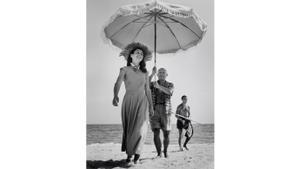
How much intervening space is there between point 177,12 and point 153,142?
4.64ft

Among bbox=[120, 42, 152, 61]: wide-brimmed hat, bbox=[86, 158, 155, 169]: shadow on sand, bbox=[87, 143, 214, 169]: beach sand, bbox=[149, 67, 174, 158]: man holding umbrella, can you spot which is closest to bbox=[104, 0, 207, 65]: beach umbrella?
bbox=[120, 42, 152, 61]: wide-brimmed hat

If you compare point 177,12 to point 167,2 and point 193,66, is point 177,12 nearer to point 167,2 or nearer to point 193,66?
point 167,2

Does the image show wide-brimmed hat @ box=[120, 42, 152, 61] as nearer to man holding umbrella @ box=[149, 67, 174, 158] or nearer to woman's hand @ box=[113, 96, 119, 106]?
man holding umbrella @ box=[149, 67, 174, 158]

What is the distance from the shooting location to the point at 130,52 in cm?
394

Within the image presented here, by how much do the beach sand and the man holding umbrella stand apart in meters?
0.09

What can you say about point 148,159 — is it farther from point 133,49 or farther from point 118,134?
point 133,49

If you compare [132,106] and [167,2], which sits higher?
[167,2]

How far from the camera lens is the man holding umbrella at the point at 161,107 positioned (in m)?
3.91

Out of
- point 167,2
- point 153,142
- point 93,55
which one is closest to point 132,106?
point 153,142

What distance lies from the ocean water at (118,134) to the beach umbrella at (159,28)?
88 cm

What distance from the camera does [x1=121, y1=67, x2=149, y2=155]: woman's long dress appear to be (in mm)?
3871

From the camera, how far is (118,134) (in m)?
3.89

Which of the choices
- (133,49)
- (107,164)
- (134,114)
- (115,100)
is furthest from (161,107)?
(107,164)

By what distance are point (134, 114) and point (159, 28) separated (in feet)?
3.22
